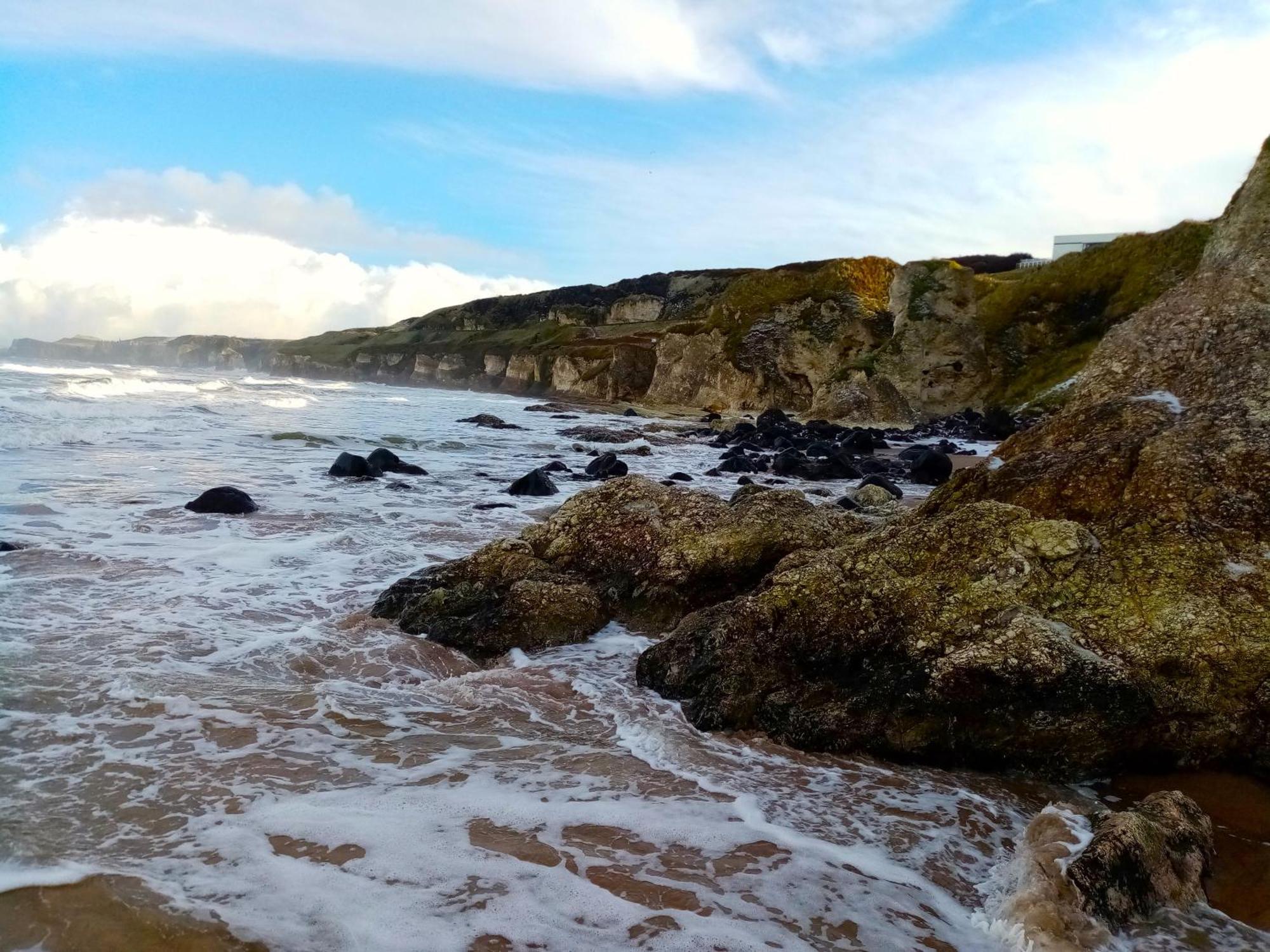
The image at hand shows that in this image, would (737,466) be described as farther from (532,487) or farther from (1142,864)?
(1142,864)

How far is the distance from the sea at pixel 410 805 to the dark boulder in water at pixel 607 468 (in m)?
10.3

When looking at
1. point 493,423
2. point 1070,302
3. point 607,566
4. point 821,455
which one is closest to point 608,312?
point 1070,302

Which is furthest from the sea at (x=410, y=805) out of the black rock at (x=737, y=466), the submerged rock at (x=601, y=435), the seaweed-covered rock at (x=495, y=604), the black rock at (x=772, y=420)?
the black rock at (x=772, y=420)

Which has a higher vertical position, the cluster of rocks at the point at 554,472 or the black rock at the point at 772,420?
the black rock at the point at 772,420

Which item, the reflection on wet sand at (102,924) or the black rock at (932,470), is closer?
the reflection on wet sand at (102,924)

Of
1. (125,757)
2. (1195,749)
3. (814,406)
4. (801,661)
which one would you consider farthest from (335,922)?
(814,406)

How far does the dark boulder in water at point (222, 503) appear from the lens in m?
11.4

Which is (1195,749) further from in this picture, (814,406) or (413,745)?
(814,406)

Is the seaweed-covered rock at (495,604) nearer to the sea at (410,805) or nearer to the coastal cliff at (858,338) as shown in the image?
the sea at (410,805)

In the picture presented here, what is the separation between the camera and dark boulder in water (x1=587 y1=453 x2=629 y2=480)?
18.3m

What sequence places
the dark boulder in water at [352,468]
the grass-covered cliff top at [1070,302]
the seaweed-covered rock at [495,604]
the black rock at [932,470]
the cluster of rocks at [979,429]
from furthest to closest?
the grass-covered cliff top at [1070,302]
the cluster of rocks at [979,429]
the black rock at [932,470]
the dark boulder in water at [352,468]
the seaweed-covered rock at [495,604]

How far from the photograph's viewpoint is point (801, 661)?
5.27 meters

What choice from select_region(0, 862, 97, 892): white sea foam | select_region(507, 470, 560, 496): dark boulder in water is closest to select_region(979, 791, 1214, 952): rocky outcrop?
select_region(0, 862, 97, 892): white sea foam

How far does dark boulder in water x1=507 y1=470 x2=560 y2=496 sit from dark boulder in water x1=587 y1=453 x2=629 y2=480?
3.14 m
